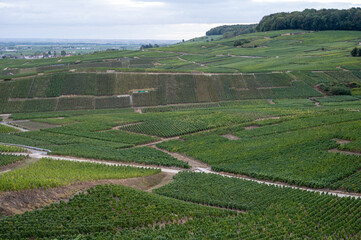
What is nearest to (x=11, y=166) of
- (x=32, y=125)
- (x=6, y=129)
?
(x=6, y=129)

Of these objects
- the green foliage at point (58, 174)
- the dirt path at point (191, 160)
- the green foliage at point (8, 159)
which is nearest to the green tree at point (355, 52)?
the dirt path at point (191, 160)

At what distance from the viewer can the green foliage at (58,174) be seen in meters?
34.2

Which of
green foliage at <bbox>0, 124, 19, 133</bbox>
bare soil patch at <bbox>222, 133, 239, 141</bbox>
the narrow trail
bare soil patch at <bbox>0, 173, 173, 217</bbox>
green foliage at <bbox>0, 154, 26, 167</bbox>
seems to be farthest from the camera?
green foliage at <bbox>0, 124, 19, 133</bbox>

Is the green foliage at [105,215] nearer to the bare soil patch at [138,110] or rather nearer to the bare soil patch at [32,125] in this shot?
the bare soil patch at [32,125]

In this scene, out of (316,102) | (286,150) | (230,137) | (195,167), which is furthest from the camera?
(316,102)

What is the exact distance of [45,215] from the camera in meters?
29.8

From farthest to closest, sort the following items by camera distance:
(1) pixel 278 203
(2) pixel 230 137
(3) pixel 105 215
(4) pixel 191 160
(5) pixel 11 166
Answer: (2) pixel 230 137 < (4) pixel 191 160 < (5) pixel 11 166 < (1) pixel 278 203 < (3) pixel 105 215

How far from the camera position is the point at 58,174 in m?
39.5

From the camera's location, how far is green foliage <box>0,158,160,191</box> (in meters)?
34.2

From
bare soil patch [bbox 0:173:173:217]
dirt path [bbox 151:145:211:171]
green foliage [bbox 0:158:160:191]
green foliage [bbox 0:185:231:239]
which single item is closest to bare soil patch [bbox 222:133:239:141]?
dirt path [bbox 151:145:211:171]

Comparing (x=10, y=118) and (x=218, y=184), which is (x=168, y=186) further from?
(x=10, y=118)

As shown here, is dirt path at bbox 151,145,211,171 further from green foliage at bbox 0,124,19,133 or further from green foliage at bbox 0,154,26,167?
green foliage at bbox 0,124,19,133

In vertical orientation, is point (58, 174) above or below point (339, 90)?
below

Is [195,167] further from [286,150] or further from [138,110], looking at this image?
[138,110]
